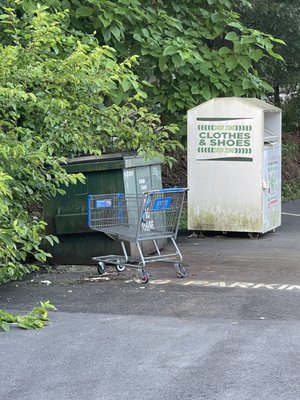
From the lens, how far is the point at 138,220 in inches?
353

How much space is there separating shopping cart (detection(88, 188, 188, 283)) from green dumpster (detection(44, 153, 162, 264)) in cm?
39

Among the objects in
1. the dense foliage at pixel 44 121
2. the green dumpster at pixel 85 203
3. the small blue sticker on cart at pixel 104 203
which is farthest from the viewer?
the green dumpster at pixel 85 203

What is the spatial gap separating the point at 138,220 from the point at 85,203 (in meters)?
1.51

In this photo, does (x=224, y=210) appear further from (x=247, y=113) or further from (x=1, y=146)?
(x=1, y=146)

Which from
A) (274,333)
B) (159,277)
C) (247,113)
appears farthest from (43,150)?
(247,113)

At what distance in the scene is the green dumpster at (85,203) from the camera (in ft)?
33.1

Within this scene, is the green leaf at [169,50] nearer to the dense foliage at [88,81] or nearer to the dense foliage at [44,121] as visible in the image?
the dense foliage at [88,81]

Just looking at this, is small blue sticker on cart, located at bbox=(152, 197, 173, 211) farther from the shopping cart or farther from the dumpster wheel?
the dumpster wheel

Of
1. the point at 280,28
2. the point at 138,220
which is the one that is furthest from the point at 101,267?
the point at 280,28

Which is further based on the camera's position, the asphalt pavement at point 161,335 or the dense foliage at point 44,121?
the dense foliage at point 44,121

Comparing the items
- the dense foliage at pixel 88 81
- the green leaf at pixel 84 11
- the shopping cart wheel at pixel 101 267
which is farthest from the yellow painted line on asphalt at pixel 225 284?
the green leaf at pixel 84 11

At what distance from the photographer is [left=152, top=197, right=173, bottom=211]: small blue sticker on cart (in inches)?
358

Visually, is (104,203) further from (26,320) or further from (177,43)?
(177,43)

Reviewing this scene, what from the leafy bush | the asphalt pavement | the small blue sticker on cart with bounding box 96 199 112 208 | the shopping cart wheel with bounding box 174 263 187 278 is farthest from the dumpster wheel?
the leafy bush
